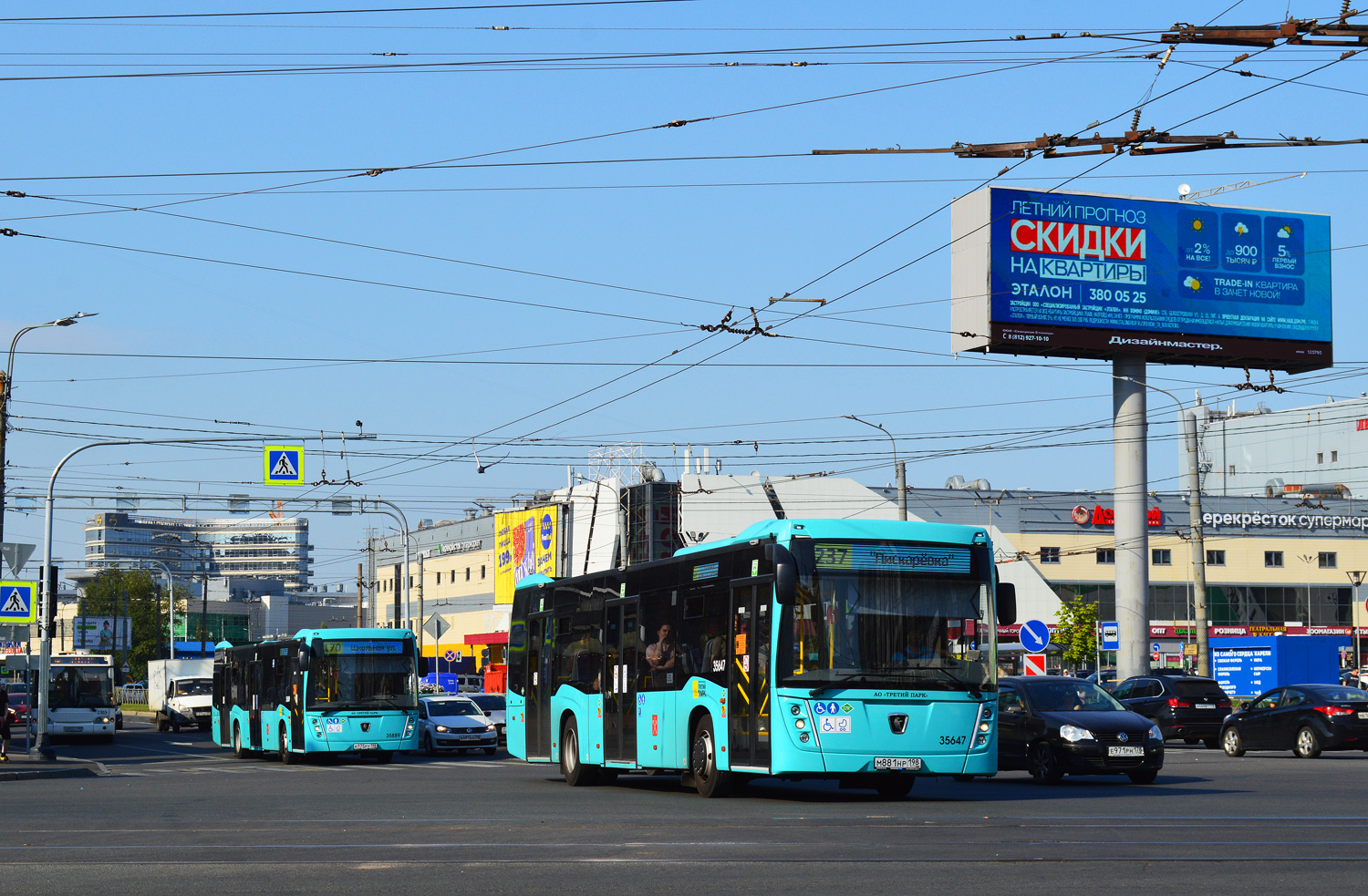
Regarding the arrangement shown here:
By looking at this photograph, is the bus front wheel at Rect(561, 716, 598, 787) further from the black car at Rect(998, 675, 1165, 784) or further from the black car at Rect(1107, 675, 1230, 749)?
the black car at Rect(1107, 675, 1230, 749)

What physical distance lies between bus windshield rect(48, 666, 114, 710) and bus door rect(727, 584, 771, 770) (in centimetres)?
3677

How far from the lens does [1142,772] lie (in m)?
21.0

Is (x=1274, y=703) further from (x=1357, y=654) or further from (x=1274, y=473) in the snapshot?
(x=1274, y=473)

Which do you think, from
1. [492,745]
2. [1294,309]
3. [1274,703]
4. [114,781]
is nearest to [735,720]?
[114,781]

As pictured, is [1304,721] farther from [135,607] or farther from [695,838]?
[135,607]

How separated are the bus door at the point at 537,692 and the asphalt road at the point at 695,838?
1337 mm

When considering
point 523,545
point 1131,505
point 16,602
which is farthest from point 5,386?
point 523,545

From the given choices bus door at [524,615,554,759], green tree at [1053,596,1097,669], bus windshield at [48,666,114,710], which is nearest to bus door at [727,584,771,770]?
bus door at [524,615,554,759]

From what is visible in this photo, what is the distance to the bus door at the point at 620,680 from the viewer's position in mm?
20750

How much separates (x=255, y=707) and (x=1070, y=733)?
20.8 m

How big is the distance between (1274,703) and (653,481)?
57179mm

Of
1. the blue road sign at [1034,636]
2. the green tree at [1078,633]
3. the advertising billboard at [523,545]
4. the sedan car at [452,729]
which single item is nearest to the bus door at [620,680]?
the sedan car at [452,729]

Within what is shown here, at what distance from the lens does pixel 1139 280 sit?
51.7 m

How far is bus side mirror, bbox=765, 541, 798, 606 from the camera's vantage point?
1672 centimetres
